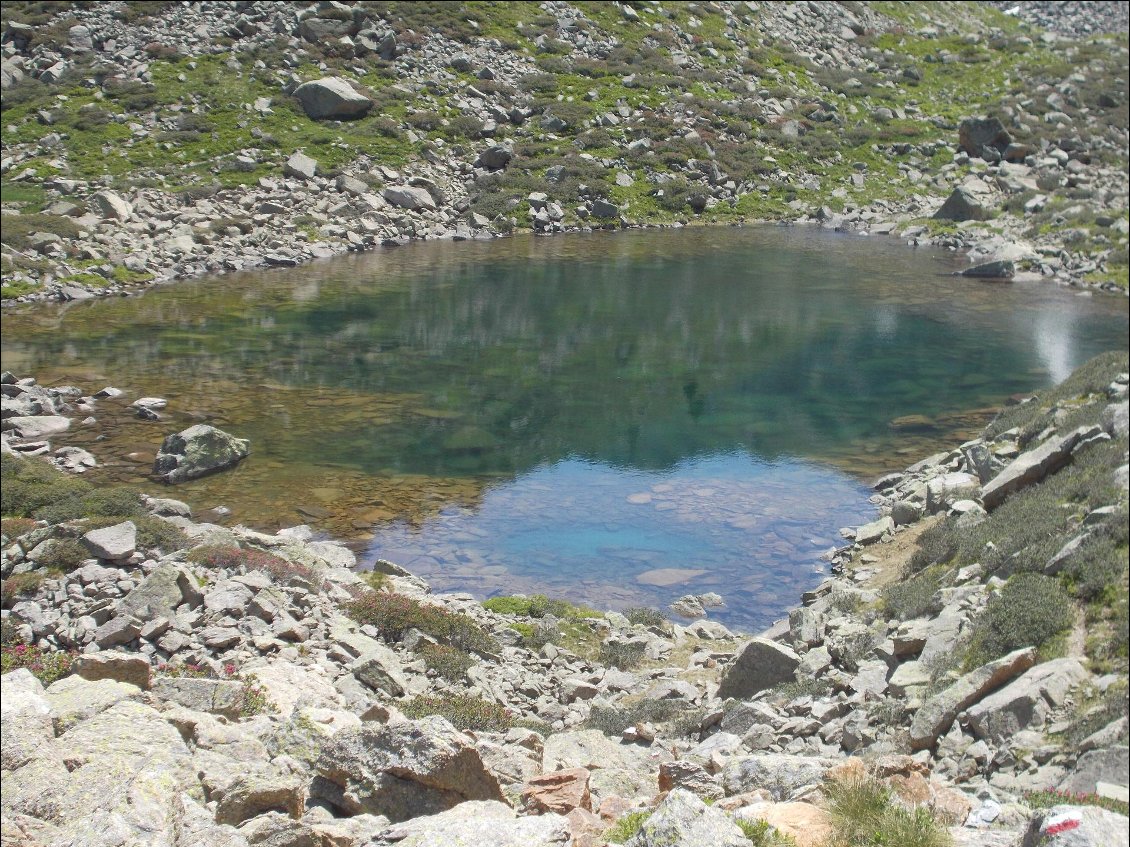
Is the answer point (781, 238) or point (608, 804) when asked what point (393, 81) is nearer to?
point (781, 238)

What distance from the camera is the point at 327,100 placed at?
7069cm

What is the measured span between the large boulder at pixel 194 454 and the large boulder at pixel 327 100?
166ft

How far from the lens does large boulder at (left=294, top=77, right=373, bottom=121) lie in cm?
7069

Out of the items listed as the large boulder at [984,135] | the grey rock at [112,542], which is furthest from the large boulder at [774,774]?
the large boulder at [984,135]

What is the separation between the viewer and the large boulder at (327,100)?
7069cm

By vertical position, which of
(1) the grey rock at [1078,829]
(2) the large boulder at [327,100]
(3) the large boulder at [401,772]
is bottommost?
(3) the large boulder at [401,772]

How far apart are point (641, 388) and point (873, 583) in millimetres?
16855

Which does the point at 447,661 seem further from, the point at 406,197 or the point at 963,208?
the point at 963,208

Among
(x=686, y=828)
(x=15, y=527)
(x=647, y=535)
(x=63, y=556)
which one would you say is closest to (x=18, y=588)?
(x=63, y=556)

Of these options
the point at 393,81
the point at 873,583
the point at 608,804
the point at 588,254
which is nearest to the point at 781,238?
the point at 588,254

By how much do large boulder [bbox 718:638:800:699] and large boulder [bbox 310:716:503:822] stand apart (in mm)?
7558

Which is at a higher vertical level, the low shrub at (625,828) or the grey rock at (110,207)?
the grey rock at (110,207)

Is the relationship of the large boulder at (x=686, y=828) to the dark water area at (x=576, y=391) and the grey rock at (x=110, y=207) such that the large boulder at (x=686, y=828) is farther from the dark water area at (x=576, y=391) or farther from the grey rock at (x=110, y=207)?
the grey rock at (x=110, y=207)

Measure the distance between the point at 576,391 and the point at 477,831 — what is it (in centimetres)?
2828
